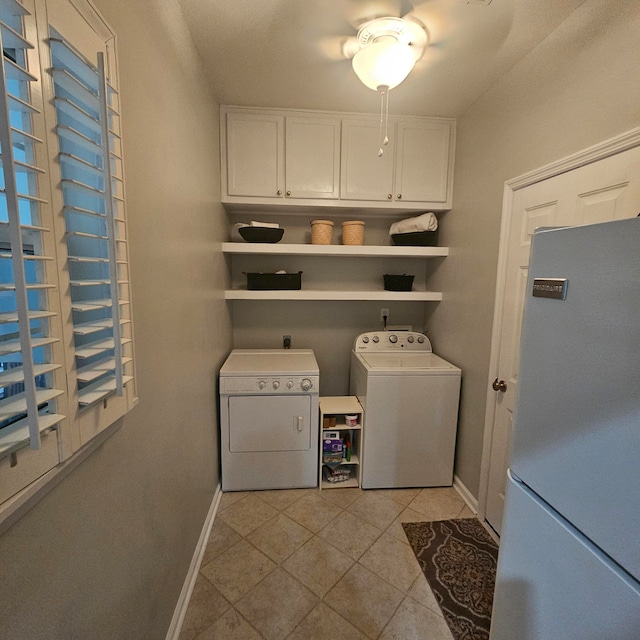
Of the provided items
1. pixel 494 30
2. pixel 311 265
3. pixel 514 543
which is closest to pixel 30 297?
pixel 514 543

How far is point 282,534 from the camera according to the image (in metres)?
1.93

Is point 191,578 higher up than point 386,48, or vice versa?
point 386,48

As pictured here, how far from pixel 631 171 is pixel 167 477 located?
7.01ft

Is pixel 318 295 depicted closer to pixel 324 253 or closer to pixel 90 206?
pixel 324 253

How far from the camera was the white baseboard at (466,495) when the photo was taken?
213 cm

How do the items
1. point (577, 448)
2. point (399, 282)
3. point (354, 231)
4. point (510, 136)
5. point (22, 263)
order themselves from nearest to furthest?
point (22, 263) < point (577, 448) < point (510, 136) < point (354, 231) < point (399, 282)

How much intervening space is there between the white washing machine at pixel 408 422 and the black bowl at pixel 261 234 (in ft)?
3.84

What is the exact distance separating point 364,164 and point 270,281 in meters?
1.12

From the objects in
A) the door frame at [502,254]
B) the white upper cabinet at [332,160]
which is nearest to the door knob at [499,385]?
the door frame at [502,254]

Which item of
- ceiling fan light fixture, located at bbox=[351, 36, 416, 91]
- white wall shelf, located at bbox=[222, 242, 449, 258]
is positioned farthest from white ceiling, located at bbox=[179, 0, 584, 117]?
white wall shelf, located at bbox=[222, 242, 449, 258]

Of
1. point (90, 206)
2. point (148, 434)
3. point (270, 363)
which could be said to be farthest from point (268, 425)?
point (90, 206)

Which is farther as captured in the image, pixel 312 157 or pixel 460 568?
pixel 312 157

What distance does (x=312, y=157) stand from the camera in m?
2.35

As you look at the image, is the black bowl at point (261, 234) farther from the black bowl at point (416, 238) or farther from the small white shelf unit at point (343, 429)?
the small white shelf unit at point (343, 429)
